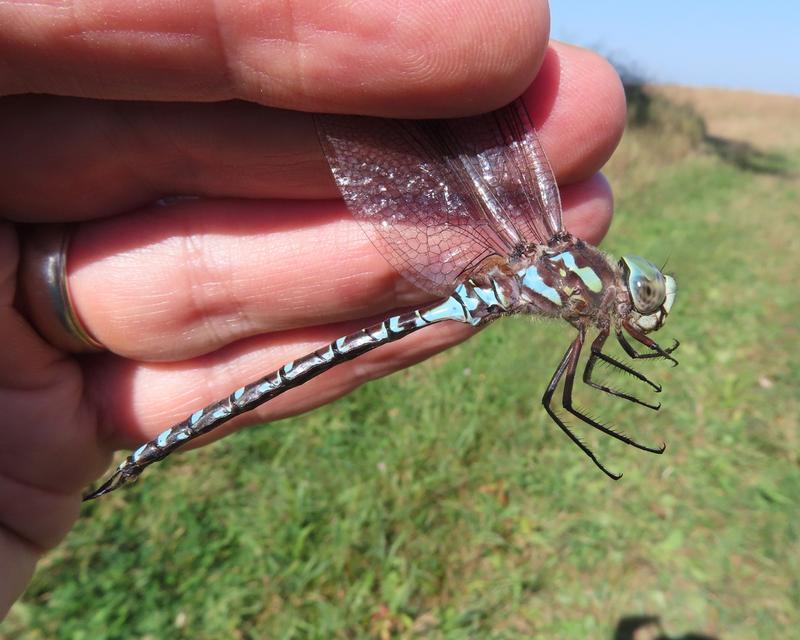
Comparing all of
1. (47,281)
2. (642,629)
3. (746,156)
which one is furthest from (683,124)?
(47,281)

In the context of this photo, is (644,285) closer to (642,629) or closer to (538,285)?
(538,285)

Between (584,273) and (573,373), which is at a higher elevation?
(584,273)

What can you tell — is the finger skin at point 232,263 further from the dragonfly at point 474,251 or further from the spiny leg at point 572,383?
the spiny leg at point 572,383

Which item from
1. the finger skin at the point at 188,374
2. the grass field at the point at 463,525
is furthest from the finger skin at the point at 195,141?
→ the grass field at the point at 463,525

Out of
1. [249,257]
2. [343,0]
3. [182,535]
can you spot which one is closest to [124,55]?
[343,0]

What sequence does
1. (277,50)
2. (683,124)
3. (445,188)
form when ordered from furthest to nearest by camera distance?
1. (683,124)
2. (445,188)
3. (277,50)

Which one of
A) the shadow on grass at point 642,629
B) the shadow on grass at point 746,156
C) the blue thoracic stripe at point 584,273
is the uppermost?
the blue thoracic stripe at point 584,273

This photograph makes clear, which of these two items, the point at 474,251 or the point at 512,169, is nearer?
the point at 512,169
